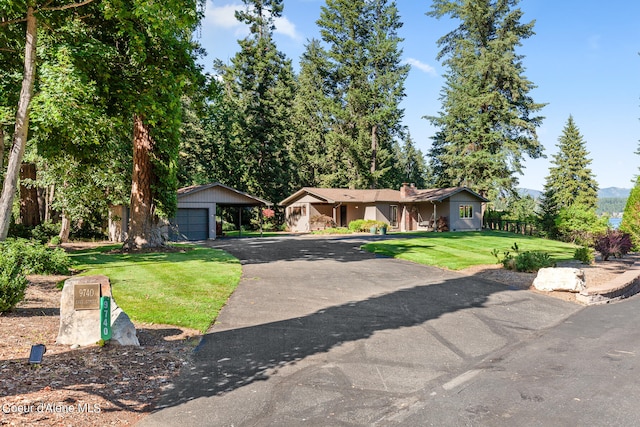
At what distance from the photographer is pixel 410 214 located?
132 ft

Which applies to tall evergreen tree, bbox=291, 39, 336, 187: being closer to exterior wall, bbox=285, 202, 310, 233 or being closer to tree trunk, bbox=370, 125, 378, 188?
tree trunk, bbox=370, 125, 378, 188

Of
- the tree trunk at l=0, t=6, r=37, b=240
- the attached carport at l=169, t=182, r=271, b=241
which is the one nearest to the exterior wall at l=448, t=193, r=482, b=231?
the attached carport at l=169, t=182, r=271, b=241

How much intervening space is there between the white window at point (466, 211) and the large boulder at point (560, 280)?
86.5ft

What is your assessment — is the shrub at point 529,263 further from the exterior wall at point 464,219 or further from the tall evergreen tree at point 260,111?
the tall evergreen tree at point 260,111

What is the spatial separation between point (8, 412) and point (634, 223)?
29583 mm

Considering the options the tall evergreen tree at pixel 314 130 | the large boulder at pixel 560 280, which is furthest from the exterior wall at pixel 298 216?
the large boulder at pixel 560 280

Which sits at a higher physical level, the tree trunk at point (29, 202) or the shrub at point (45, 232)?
the tree trunk at point (29, 202)

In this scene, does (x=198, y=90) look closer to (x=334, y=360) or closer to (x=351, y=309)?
(x=351, y=309)

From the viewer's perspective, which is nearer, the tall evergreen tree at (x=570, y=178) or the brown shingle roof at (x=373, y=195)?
the brown shingle roof at (x=373, y=195)

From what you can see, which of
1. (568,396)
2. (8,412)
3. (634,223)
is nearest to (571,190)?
(634,223)

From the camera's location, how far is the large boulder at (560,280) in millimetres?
11117

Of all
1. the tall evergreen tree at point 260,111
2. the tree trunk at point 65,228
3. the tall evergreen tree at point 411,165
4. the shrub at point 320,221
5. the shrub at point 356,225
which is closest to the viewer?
the tree trunk at point 65,228

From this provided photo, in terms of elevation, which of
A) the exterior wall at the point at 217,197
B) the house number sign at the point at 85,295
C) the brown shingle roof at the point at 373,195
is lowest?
the house number sign at the point at 85,295

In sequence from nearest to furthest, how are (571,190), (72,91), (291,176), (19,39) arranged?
(72,91) → (19,39) → (291,176) → (571,190)
